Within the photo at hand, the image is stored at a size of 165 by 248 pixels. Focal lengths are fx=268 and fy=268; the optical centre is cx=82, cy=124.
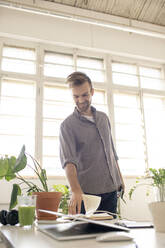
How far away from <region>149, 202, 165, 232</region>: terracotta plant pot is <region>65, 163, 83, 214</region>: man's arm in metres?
0.53

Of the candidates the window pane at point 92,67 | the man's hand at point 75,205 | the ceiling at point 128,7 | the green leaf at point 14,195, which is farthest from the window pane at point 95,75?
the green leaf at point 14,195

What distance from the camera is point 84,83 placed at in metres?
1.71

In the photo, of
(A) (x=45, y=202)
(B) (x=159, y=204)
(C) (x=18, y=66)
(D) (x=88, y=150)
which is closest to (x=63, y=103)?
(C) (x=18, y=66)

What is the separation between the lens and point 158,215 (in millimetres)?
805

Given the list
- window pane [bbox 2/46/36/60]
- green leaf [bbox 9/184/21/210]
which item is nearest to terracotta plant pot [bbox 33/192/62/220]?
green leaf [bbox 9/184/21/210]

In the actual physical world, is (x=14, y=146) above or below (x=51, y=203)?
above

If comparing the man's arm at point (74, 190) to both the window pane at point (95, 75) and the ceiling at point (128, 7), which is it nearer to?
the window pane at point (95, 75)

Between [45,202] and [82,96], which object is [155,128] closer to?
[82,96]

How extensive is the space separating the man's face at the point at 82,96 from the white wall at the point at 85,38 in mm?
1648

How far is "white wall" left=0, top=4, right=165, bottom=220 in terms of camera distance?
11.2 feet

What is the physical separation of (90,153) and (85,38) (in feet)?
8.65

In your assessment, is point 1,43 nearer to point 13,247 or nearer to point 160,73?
point 160,73

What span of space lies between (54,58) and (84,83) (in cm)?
228

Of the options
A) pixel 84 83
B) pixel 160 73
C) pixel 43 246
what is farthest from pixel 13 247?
pixel 160 73
